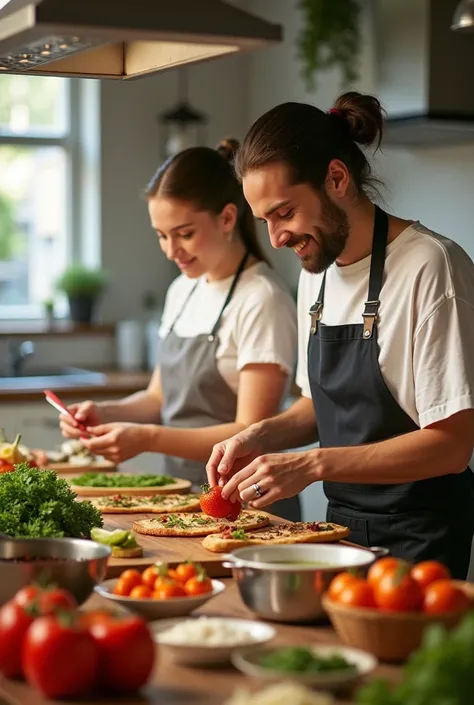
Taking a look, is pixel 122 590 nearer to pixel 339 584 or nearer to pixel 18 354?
pixel 339 584

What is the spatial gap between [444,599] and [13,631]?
0.56m

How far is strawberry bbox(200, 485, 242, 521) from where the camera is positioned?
7.87ft

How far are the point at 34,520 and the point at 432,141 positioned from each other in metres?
3.00

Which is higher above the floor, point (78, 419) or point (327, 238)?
point (327, 238)

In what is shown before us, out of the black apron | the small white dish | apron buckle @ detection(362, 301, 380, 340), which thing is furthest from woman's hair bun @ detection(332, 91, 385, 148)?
the small white dish

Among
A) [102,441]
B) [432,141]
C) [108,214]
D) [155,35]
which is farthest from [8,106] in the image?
[155,35]

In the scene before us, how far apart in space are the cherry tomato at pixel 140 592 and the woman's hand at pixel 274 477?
447 millimetres

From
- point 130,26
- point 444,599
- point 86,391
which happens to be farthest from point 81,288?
point 444,599

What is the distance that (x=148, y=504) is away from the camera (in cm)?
273

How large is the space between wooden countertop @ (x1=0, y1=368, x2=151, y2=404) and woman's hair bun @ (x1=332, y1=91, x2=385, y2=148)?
2696 mm

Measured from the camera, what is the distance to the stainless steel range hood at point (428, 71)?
422 cm

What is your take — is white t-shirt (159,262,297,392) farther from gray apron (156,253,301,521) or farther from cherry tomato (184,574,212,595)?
cherry tomato (184,574,212,595)

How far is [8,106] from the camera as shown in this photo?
19.3 feet

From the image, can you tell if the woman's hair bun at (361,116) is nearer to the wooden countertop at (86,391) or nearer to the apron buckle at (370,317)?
the apron buckle at (370,317)
